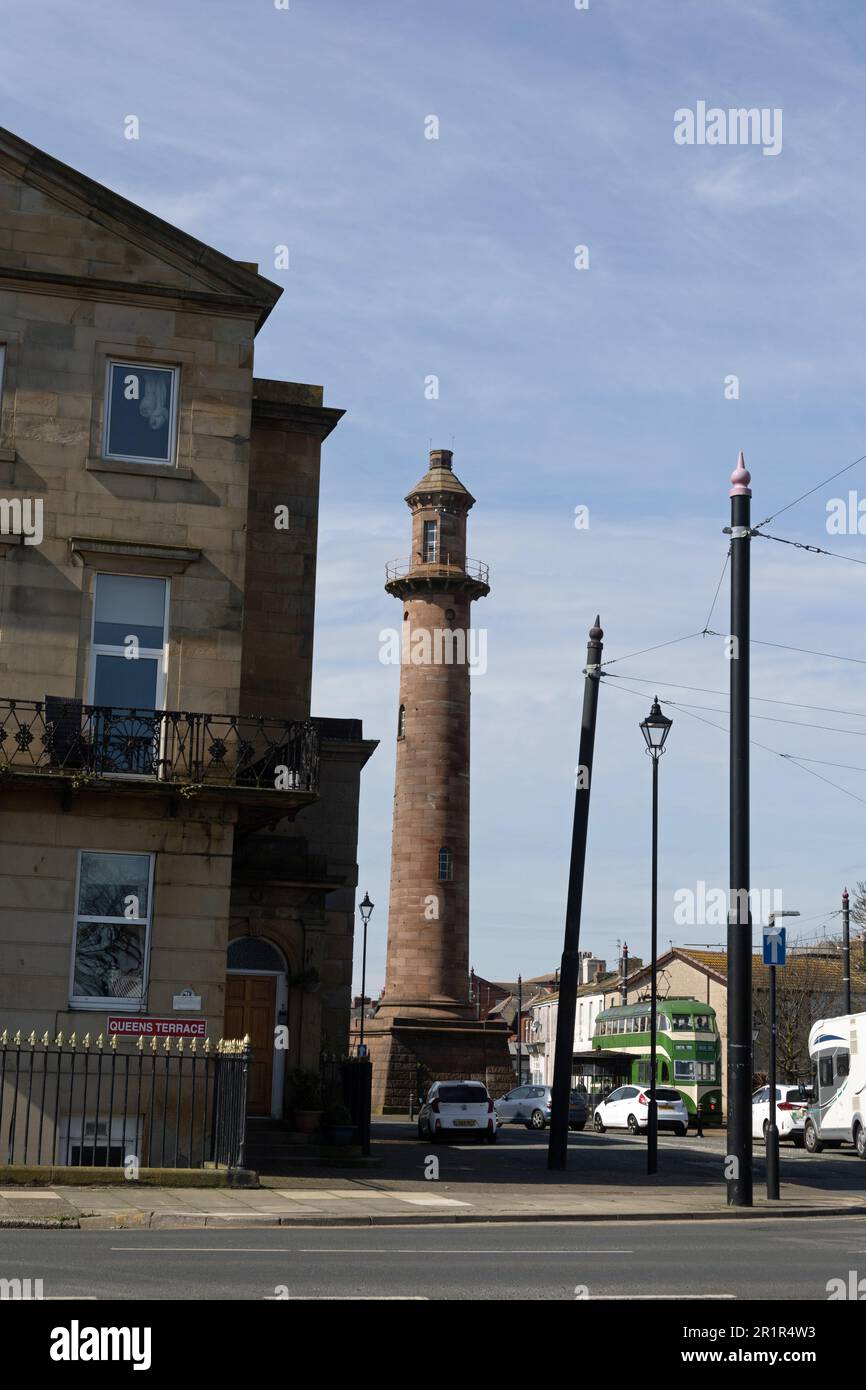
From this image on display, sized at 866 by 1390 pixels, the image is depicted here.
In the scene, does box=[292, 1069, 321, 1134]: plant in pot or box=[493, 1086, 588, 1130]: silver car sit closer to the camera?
box=[292, 1069, 321, 1134]: plant in pot

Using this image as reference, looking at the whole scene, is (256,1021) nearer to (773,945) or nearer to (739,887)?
(773,945)

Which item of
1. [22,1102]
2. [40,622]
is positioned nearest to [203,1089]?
[22,1102]

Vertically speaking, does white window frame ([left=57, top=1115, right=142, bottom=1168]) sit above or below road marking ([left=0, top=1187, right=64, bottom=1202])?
above

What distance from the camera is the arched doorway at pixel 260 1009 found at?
1131 inches

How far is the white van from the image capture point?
38.0 meters

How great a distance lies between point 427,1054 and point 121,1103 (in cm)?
3893

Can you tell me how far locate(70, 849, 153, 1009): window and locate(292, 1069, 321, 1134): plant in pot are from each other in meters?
5.41

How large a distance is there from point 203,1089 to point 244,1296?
492 inches

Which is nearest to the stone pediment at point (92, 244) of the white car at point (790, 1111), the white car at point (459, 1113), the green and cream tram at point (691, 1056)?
the white car at point (459, 1113)

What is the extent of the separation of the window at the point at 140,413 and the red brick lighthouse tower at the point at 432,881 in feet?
119

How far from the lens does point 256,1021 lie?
29.2 meters

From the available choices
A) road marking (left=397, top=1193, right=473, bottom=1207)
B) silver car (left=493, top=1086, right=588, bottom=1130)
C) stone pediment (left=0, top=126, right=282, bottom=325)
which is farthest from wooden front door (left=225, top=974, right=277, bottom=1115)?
silver car (left=493, top=1086, right=588, bottom=1130)

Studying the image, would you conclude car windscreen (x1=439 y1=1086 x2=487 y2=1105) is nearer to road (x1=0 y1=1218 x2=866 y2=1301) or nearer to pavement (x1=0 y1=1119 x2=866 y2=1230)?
→ pavement (x1=0 y1=1119 x2=866 y2=1230)

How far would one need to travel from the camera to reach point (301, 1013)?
29.2m
